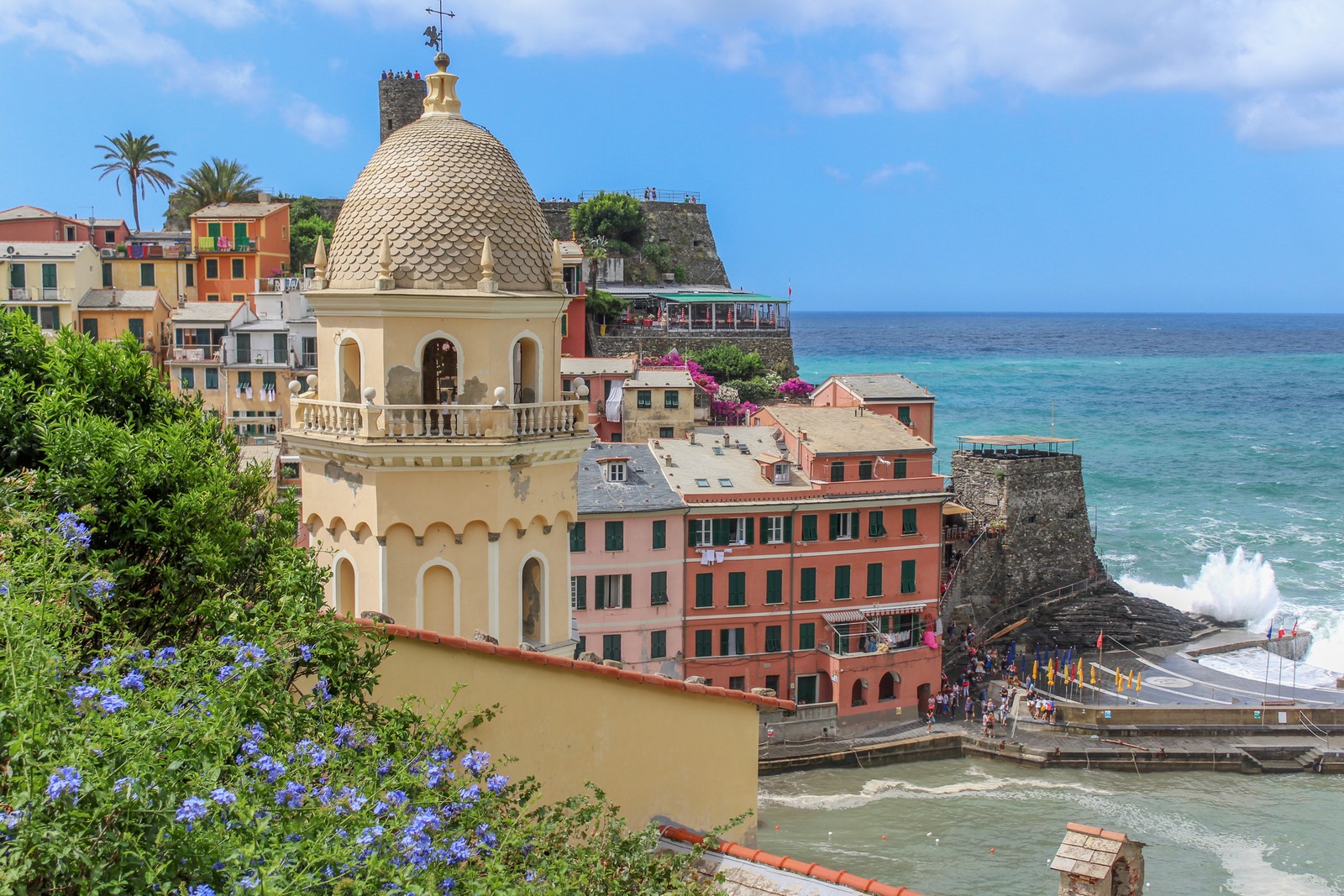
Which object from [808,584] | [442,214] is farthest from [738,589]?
[442,214]

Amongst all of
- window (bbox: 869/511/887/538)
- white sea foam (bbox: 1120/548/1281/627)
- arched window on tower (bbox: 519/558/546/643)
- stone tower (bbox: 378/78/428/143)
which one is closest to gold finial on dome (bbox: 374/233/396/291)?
arched window on tower (bbox: 519/558/546/643)

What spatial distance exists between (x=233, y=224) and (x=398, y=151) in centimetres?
6210

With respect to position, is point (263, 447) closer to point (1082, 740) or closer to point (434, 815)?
point (1082, 740)

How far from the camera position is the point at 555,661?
13.9m

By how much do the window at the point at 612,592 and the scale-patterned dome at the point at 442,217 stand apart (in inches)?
1173

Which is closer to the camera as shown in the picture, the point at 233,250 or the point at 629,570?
the point at 629,570

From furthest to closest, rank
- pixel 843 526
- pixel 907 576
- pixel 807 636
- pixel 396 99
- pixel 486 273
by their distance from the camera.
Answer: pixel 396 99 < pixel 907 576 < pixel 843 526 < pixel 807 636 < pixel 486 273

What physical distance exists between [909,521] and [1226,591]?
1111 inches

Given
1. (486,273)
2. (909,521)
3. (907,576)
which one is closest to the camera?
(486,273)

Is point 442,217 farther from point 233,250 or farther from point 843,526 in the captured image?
point 233,250

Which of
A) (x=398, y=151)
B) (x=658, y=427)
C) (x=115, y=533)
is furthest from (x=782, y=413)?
(x=115, y=533)

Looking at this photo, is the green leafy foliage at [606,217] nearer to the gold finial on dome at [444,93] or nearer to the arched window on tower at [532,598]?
the gold finial on dome at [444,93]

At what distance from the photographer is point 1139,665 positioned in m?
57.3

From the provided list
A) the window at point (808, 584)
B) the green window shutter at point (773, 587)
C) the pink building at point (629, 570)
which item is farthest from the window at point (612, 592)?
the window at point (808, 584)
